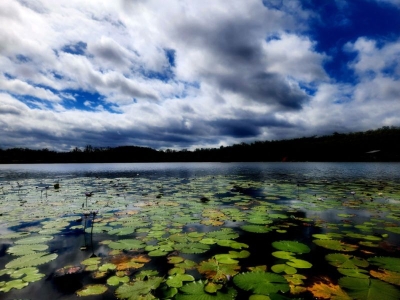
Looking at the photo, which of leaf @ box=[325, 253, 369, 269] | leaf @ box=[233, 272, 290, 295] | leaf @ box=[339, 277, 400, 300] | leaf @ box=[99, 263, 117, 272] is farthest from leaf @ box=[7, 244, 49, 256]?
leaf @ box=[325, 253, 369, 269]

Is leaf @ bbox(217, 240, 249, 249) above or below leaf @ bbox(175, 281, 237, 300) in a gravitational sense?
below

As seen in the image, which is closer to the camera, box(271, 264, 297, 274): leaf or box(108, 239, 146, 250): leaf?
box(271, 264, 297, 274): leaf

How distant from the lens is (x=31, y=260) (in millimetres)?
3639

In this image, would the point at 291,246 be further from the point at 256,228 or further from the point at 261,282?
the point at 261,282

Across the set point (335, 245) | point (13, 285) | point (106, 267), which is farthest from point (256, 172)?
point (13, 285)

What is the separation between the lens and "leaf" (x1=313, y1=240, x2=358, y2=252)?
13.4 ft

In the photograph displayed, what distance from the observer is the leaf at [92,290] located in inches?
108

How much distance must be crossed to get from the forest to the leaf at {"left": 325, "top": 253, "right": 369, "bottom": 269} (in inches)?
4217

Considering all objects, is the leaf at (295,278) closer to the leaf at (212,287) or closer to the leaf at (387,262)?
the leaf at (212,287)

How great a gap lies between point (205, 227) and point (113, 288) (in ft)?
9.86

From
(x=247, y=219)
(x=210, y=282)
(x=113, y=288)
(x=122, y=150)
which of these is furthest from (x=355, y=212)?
(x=122, y=150)

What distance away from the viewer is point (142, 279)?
301 centimetres

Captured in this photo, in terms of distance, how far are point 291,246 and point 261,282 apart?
5.26 ft

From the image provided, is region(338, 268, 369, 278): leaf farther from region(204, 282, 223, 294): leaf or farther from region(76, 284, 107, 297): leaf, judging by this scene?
region(76, 284, 107, 297): leaf
